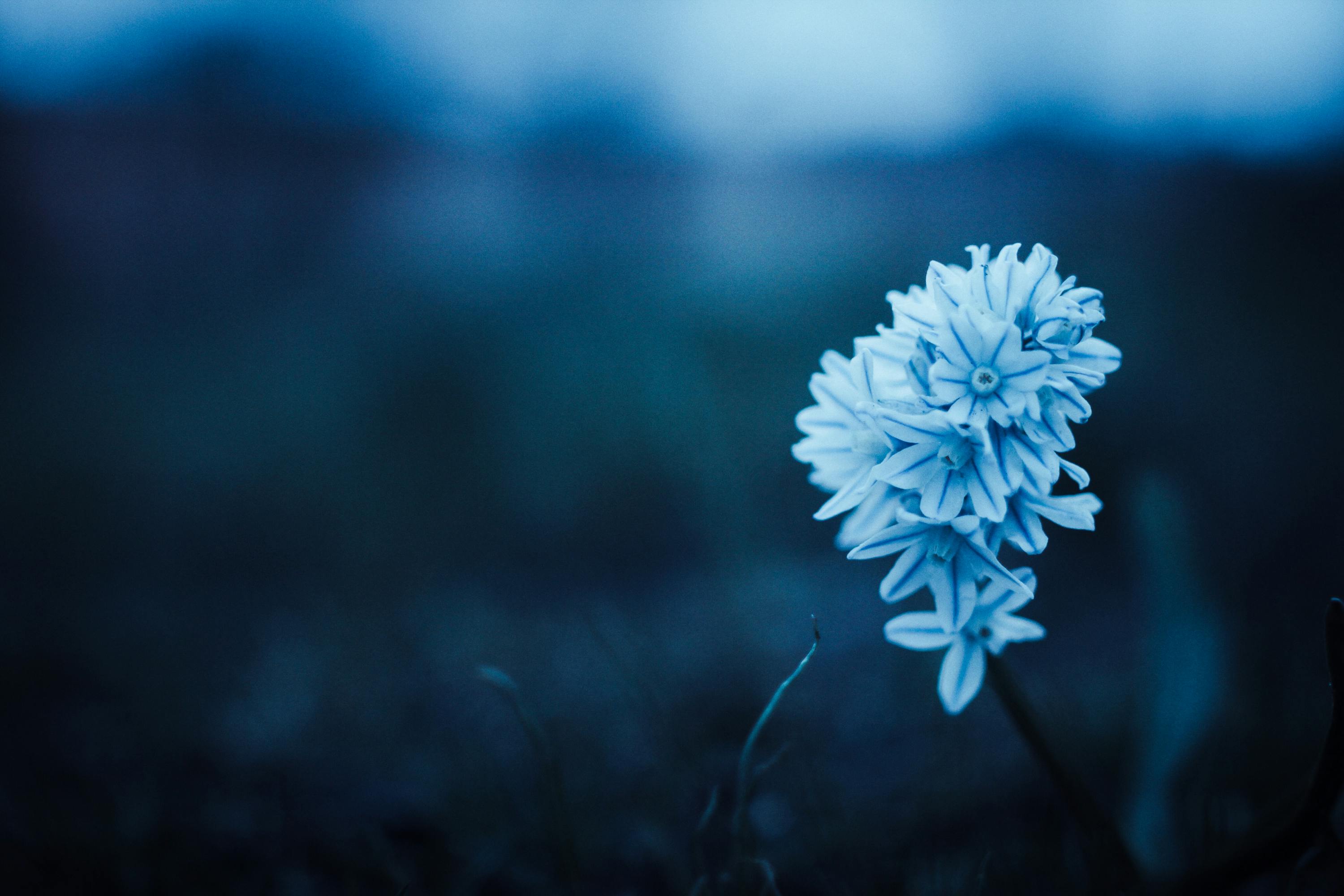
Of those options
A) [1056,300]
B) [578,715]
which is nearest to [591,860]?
[578,715]

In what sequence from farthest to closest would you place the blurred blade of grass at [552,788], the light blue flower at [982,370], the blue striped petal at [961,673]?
the blurred blade of grass at [552,788]
the blue striped petal at [961,673]
the light blue flower at [982,370]

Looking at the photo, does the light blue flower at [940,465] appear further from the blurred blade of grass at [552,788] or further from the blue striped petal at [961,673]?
the blurred blade of grass at [552,788]

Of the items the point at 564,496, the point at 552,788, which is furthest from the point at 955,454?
the point at 564,496

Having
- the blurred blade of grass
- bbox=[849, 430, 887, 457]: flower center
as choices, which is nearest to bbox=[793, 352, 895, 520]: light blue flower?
bbox=[849, 430, 887, 457]: flower center

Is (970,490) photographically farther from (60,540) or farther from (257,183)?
(257,183)

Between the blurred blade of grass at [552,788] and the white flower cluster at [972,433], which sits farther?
the blurred blade of grass at [552,788]

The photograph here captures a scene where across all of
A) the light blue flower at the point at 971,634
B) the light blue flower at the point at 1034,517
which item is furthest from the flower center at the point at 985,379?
the light blue flower at the point at 971,634
